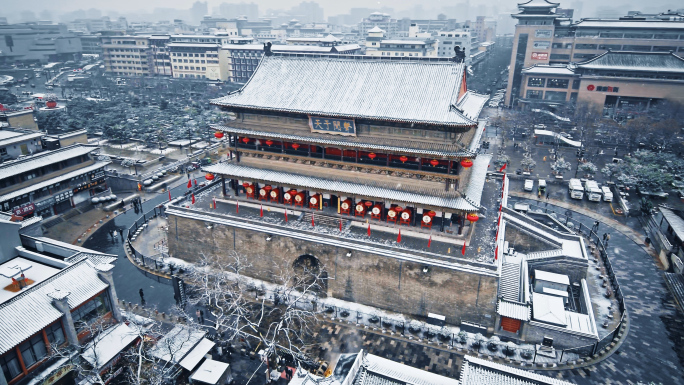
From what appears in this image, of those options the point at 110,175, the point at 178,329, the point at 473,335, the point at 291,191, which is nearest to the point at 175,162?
the point at 110,175

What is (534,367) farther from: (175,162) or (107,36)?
(107,36)

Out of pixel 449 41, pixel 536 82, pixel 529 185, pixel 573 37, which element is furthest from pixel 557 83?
pixel 449 41

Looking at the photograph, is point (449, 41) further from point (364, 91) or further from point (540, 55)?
point (364, 91)

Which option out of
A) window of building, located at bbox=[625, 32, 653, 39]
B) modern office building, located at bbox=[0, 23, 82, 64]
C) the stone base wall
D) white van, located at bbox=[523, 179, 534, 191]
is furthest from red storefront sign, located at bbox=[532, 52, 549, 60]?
modern office building, located at bbox=[0, 23, 82, 64]

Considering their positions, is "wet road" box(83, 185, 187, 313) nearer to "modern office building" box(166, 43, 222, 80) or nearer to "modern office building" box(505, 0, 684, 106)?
"modern office building" box(505, 0, 684, 106)

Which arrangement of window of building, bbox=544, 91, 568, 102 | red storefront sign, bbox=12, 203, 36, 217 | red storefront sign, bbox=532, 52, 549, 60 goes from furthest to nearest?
red storefront sign, bbox=532, 52, 549, 60
window of building, bbox=544, 91, 568, 102
red storefront sign, bbox=12, 203, 36, 217
